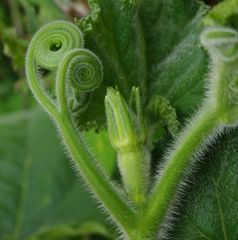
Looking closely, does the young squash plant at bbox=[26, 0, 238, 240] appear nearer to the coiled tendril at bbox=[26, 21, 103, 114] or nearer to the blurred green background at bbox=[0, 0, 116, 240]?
the coiled tendril at bbox=[26, 21, 103, 114]

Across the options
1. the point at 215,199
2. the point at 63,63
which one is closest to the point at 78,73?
the point at 63,63

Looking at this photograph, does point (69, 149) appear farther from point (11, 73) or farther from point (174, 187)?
point (11, 73)

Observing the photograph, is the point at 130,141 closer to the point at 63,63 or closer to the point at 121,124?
the point at 121,124

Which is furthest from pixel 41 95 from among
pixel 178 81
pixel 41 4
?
pixel 41 4

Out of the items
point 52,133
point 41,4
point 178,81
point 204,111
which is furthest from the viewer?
point 52,133

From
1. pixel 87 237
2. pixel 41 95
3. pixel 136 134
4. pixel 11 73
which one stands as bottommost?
pixel 87 237

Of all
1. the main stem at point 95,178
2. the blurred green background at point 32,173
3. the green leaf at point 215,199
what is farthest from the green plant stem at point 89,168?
the blurred green background at point 32,173

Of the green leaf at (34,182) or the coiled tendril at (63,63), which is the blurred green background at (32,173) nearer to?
the green leaf at (34,182)
